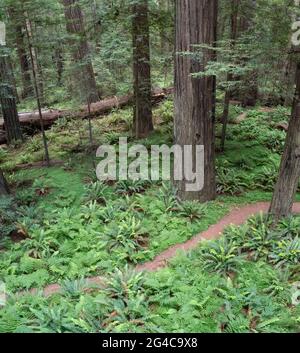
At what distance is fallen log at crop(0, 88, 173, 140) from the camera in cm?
1728

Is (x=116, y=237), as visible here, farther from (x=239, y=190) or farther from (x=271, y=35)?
(x=271, y=35)

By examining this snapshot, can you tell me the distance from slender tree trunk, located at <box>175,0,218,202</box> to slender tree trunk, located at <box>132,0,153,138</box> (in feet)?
7.76

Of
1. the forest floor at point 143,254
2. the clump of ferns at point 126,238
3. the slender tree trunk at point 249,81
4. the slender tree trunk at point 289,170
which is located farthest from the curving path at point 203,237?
the slender tree trunk at point 249,81

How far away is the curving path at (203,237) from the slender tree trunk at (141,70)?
5482 millimetres

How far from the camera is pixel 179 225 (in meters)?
10.0

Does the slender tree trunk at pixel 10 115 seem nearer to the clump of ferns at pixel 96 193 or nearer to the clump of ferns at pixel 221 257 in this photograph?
the clump of ferns at pixel 96 193

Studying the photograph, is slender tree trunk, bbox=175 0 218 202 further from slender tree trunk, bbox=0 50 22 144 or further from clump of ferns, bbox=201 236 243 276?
slender tree trunk, bbox=0 50 22 144

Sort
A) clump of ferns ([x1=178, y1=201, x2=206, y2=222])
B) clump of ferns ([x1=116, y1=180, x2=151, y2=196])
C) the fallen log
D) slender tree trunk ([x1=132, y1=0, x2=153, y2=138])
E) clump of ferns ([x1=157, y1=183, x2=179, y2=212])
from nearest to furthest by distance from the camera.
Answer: clump of ferns ([x1=178, y1=201, x2=206, y2=222]) → clump of ferns ([x1=157, y1=183, x2=179, y2=212]) → clump of ferns ([x1=116, y1=180, x2=151, y2=196]) → slender tree trunk ([x1=132, y1=0, x2=153, y2=138]) → the fallen log

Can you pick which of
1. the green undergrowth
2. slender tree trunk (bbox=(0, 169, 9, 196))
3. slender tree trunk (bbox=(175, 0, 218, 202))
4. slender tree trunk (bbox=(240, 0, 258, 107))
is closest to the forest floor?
the green undergrowth

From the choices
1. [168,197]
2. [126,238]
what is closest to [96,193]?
[168,197]

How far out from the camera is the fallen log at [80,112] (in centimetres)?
1728

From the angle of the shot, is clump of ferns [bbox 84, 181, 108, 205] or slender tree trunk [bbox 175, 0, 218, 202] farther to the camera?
clump of ferns [bbox 84, 181, 108, 205]

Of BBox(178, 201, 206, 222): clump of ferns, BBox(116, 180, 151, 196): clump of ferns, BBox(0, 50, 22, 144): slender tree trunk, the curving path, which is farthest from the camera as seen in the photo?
BBox(0, 50, 22, 144): slender tree trunk

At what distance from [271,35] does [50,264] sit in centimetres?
706
